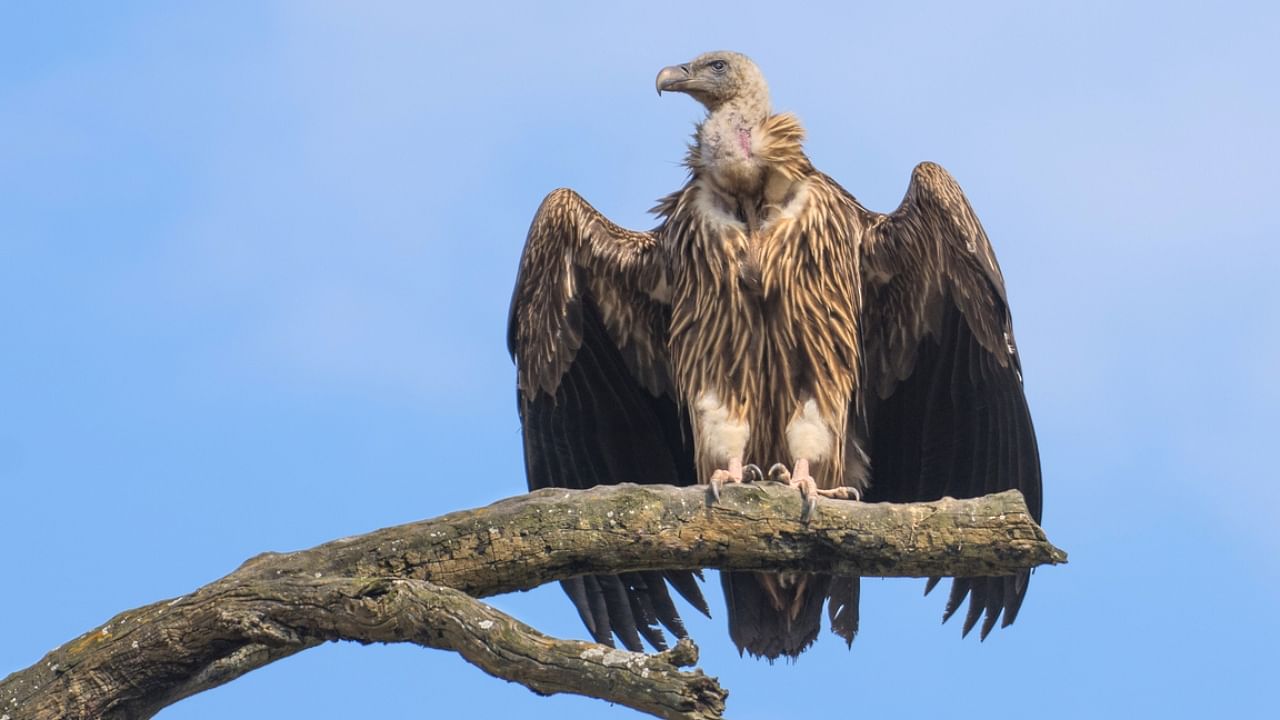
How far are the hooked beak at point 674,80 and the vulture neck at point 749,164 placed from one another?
28 centimetres

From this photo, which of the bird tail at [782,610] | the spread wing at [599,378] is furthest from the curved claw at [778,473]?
the spread wing at [599,378]

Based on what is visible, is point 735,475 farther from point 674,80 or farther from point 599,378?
point 674,80

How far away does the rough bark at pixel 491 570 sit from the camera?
251 inches

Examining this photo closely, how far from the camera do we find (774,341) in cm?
944

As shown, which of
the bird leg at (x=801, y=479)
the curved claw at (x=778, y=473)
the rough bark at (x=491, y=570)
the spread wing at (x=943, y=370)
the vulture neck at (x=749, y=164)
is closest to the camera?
the rough bark at (x=491, y=570)

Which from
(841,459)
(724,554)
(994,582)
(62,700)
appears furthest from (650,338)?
(62,700)

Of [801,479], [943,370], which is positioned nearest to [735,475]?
[801,479]

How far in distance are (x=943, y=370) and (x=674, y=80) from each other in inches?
79.9

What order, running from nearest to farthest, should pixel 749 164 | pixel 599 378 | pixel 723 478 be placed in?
1. pixel 723 478
2. pixel 749 164
3. pixel 599 378

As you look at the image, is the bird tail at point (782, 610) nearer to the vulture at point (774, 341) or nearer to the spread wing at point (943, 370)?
the vulture at point (774, 341)

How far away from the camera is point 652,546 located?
7242 millimetres

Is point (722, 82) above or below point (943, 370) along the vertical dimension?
above

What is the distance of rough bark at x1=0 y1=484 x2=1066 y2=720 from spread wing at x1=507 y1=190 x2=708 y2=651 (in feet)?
7.34

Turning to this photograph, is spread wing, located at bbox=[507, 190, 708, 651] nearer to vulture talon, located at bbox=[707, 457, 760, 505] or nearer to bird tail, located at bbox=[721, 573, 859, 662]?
bird tail, located at bbox=[721, 573, 859, 662]
